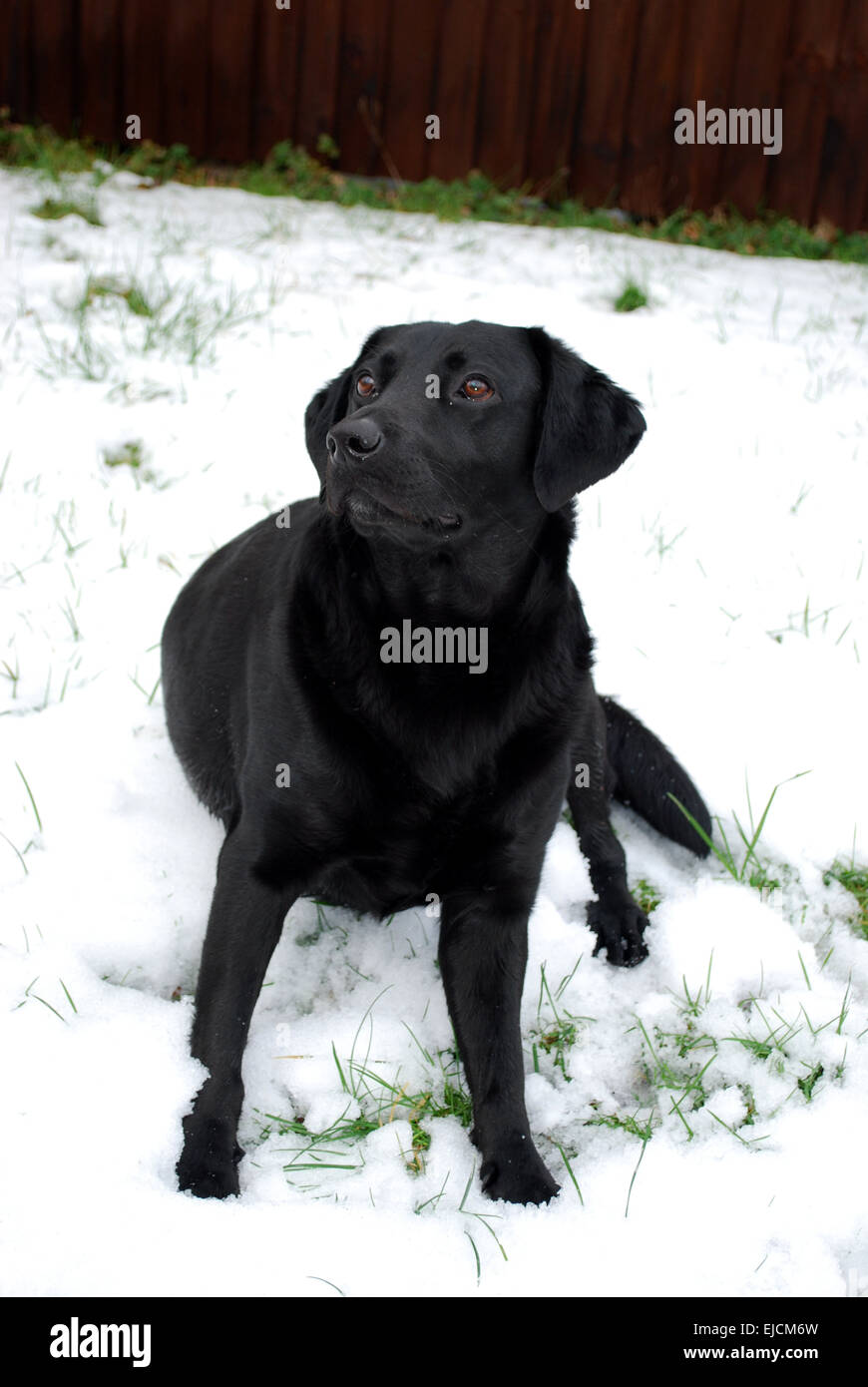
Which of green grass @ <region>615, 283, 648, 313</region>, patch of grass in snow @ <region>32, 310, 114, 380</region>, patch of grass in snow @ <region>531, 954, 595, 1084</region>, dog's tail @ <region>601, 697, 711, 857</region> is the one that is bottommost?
patch of grass in snow @ <region>531, 954, 595, 1084</region>

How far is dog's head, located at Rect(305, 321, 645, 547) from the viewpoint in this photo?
1823mm

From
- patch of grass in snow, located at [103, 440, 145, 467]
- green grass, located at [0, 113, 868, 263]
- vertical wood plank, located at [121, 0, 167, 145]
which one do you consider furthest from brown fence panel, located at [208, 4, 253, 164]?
patch of grass in snow, located at [103, 440, 145, 467]

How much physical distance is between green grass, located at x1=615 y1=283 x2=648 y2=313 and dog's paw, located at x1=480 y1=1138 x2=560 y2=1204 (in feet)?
12.6

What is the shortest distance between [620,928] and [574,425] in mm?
1059

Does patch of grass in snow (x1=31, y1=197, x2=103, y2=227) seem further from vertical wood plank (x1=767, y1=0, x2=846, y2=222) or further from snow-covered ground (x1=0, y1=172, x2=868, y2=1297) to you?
vertical wood plank (x1=767, y1=0, x2=846, y2=222)

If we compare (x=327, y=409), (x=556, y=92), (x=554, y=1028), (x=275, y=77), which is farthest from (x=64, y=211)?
(x=554, y=1028)

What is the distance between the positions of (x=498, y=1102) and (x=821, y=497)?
2.51 m

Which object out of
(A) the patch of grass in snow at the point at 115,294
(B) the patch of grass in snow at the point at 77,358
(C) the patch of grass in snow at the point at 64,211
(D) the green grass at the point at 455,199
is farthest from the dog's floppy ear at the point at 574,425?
(D) the green grass at the point at 455,199

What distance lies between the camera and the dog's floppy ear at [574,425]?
196cm

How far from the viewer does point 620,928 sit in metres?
2.41

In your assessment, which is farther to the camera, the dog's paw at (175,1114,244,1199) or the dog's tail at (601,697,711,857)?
the dog's tail at (601,697,711,857)

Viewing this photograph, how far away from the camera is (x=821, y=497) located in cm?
371

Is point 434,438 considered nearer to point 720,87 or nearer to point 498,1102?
point 498,1102
